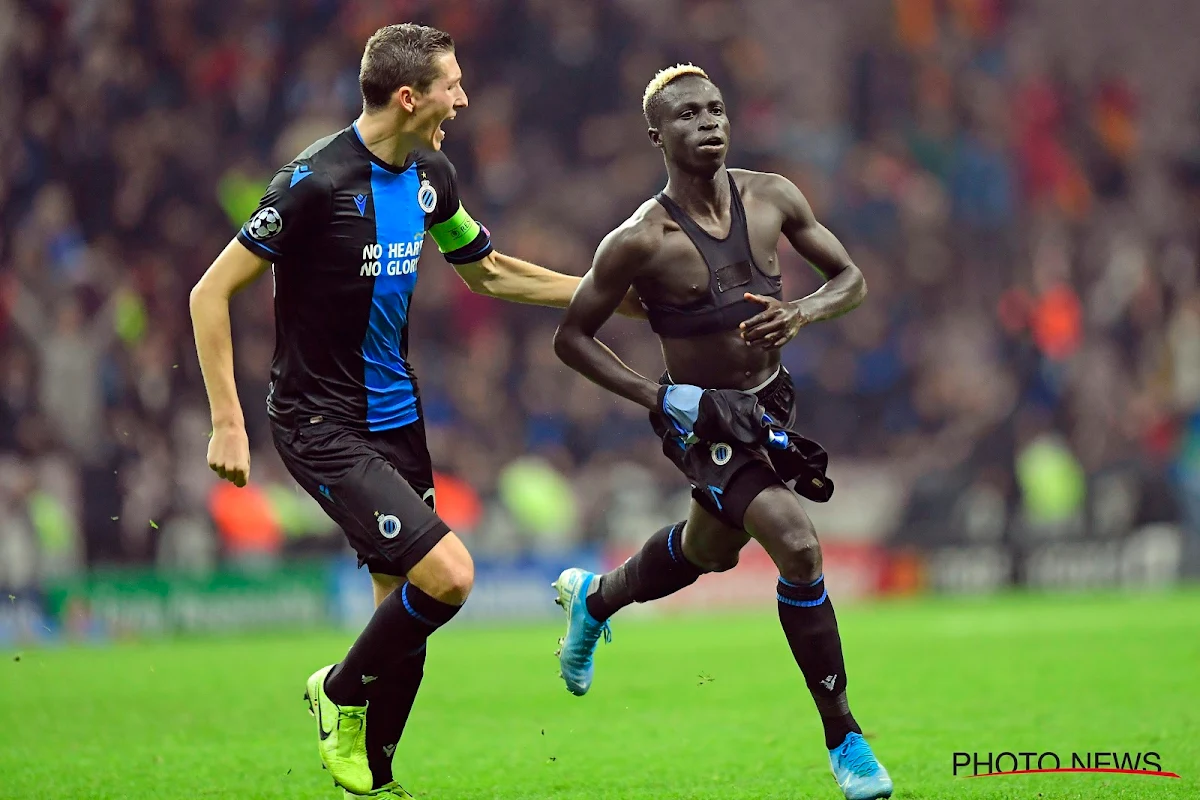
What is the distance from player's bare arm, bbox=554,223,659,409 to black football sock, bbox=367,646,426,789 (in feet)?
3.89

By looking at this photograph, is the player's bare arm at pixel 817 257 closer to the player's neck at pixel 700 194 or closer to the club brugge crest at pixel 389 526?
the player's neck at pixel 700 194

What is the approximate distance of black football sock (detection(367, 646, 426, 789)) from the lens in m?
5.81

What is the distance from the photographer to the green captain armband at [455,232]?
620cm

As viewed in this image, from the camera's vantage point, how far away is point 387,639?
5625 millimetres

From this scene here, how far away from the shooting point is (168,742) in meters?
7.75

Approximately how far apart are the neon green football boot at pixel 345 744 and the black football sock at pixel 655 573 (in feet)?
4.35

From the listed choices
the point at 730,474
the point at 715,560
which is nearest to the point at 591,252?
the point at 715,560

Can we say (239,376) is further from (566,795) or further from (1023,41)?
(1023,41)

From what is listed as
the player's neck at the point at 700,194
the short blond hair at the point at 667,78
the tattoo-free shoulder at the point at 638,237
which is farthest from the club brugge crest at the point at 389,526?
the short blond hair at the point at 667,78

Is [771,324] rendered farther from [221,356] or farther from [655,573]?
[221,356]

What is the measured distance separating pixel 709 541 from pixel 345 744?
1.59 meters

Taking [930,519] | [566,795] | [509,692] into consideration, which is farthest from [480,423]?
[566,795]

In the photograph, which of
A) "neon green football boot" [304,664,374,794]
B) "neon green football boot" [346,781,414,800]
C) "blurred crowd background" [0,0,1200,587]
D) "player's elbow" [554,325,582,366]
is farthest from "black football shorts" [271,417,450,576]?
"blurred crowd background" [0,0,1200,587]

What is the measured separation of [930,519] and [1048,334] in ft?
10.9
